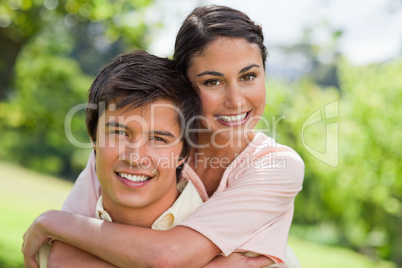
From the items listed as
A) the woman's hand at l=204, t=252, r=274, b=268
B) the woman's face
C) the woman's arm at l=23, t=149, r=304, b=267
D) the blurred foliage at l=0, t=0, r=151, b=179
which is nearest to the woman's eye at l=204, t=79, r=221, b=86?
the woman's face

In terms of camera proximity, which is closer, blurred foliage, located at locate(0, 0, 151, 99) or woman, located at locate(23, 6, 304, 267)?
woman, located at locate(23, 6, 304, 267)

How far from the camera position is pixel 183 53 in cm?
293

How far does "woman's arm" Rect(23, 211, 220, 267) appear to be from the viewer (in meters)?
2.27

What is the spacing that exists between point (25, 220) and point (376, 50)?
2325 centimetres

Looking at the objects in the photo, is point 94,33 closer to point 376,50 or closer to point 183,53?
point 376,50

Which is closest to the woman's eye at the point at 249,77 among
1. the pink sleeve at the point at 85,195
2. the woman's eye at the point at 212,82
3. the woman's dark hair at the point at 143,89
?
the woman's eye at the point at 212,82

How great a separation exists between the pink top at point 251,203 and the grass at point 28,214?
23.3 ft

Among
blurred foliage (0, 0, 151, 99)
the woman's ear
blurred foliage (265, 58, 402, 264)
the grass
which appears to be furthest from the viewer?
blurred foliage (265, 58, 402, 264)

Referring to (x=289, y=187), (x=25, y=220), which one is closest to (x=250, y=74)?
(x=289, y=187)

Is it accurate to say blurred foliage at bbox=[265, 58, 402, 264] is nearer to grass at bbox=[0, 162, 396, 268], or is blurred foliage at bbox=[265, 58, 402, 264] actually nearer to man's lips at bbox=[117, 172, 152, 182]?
grass at bbox=[0, 162, 396, 268]

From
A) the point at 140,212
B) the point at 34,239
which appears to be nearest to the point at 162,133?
the point at 140,212

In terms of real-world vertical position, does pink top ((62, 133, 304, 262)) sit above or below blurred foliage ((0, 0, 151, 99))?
below

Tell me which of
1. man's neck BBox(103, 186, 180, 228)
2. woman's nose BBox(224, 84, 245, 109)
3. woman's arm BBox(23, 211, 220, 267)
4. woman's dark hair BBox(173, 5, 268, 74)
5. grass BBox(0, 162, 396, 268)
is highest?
woman's dark hair BBox(173, 5, 268, 74)

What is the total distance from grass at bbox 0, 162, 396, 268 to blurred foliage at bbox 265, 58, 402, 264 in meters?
1.28
